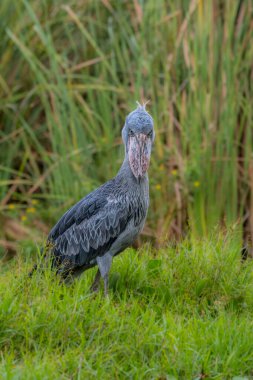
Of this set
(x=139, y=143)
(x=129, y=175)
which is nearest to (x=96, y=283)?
(x=129, y=175)

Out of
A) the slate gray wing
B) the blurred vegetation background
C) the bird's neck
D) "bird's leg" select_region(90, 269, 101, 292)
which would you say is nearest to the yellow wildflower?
the blurred vegetation background

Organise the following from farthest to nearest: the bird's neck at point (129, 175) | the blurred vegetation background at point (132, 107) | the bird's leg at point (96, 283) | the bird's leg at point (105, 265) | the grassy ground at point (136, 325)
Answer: the blurred vegetation background at point (132, 107)
the bird's neck at point (129, 175)
the bird's leg at point (96, 283)
the bird's leg at point (105, 265)
the grassy ground at point (136, 325)

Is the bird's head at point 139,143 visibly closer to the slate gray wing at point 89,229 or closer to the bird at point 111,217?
the bird at point 111,217

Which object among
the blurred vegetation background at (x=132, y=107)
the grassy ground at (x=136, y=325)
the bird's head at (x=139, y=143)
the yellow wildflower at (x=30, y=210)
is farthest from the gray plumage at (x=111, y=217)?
the yellow wildflower at (x=30, y=210)

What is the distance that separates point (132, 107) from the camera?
7980 mm

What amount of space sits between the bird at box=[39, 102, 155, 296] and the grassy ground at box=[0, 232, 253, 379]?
18 cm

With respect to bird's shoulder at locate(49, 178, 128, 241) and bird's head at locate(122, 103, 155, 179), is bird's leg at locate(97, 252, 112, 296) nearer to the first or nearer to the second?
bird's shoulder at locate(49, 178, 128, 241)

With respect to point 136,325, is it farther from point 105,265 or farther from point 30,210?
point 30,210

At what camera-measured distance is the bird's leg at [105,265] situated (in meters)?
5.51

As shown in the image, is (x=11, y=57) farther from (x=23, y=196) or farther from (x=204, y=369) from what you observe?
(x=204, y=369)

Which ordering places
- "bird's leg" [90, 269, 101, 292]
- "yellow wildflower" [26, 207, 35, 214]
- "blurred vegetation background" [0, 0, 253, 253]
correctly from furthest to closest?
"yellow wildflower" [26, 207, 35, 214], "blurred vegetation background" [0, 0, 253, 253], "bird's leg" [90, 269, 101, 292]

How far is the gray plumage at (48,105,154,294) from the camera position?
572cm

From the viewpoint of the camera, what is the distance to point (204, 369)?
4.46 meters

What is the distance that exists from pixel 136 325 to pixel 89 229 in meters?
1.22
